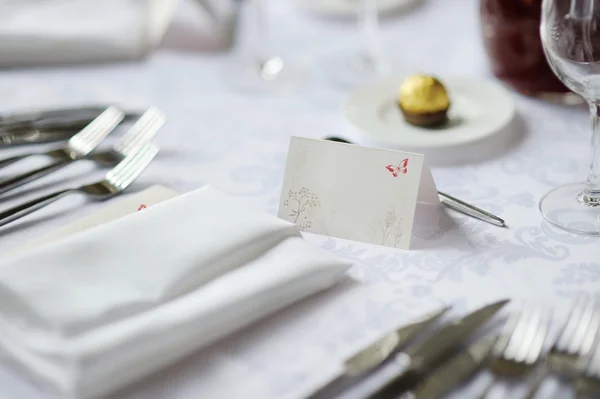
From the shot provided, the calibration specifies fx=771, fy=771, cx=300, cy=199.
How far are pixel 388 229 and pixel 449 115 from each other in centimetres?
27

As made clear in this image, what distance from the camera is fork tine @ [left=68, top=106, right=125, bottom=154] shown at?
0.90m

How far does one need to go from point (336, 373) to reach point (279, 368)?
4 cm

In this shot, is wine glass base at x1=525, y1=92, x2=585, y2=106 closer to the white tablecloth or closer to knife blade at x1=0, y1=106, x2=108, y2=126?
the white tablecloth

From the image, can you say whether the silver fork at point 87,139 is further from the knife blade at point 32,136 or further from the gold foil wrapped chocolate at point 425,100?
the gold foil wrapped chocolate at point 425,100

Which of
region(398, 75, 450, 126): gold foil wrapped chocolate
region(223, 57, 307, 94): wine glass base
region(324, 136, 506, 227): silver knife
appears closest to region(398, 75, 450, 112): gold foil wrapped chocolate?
region(398, 75, 450, 126): gold foil wrapped chocolate

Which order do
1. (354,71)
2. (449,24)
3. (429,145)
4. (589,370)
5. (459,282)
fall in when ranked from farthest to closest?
(449,24) → (354,71) → (429,145) → (459,282) → (589,370)

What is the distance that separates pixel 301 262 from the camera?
2.03 ft

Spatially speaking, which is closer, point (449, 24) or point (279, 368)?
point (279, 368)

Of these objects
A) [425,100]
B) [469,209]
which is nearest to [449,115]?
[425,100]

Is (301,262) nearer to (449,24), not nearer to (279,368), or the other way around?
(279,368)

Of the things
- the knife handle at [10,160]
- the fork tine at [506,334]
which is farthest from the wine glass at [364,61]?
the fork tine at [506,334]

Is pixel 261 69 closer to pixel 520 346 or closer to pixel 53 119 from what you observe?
pixel 53 119

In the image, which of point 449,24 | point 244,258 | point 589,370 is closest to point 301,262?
point 244,258

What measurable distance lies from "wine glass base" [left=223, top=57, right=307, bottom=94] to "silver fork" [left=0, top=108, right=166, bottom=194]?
16 centimetres
